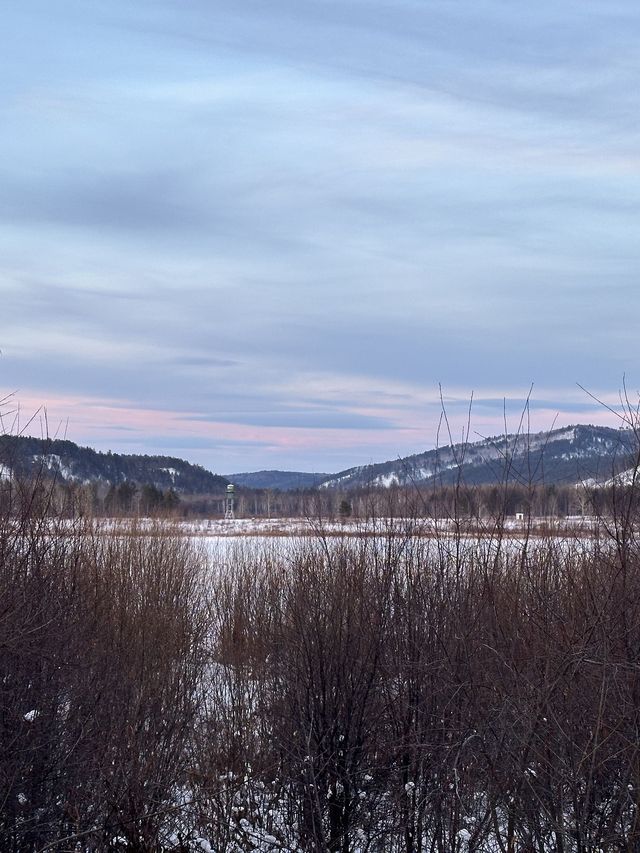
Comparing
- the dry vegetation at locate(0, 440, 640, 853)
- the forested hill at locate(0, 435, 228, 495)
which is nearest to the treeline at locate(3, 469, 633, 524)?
the dry vegetation at locate(0, 440, 640, 853)

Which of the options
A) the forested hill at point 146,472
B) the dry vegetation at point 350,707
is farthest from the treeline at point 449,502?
the forested hill at point 146,472

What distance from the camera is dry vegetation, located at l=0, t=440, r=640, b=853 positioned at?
6.50 meters

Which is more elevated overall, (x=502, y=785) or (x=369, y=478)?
(x=369, y=478)

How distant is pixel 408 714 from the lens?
8727 millimetres

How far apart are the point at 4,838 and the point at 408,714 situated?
370cm

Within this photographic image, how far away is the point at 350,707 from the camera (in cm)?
869

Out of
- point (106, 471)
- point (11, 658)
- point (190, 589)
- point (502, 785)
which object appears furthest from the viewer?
point (106, 471)

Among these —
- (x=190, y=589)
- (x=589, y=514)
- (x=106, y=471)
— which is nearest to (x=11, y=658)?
(x=589, y=514)

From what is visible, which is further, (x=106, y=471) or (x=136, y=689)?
(x=106, y=471)

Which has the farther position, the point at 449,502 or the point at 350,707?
the point at 449,502

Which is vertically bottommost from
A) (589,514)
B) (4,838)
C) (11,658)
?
(4,838)

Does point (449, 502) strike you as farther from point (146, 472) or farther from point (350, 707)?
point (146, 472)

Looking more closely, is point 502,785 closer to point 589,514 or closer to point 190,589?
point 589,514

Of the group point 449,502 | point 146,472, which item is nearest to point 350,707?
point 449,502
